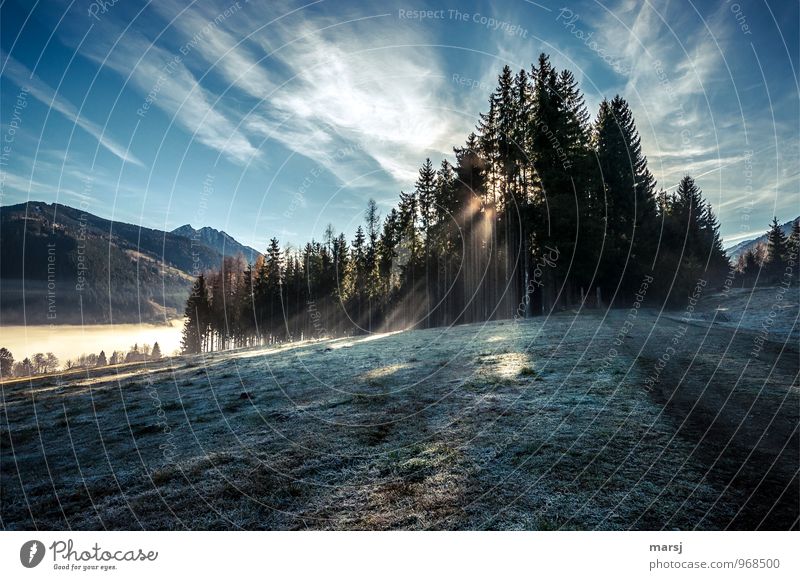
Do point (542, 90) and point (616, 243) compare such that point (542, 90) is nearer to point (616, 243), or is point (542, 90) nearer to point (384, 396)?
point (616, 243)

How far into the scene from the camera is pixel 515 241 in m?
31.7

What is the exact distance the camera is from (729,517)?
4.68 meters

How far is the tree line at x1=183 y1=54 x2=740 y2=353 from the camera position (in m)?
29.7

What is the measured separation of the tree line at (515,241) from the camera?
29672 mm

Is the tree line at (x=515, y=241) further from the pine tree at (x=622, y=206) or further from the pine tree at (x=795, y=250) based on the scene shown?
the pine tree at (x=795, y=250)

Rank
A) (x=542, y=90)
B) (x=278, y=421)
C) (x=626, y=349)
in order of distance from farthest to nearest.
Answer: (x=542, y=90), (x=626, y=349), (x=278, y=421)

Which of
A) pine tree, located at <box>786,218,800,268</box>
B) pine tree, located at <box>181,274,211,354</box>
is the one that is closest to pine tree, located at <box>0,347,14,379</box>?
pine tree, located at <box>181,274,211,354</box>

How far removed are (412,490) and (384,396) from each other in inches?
221
